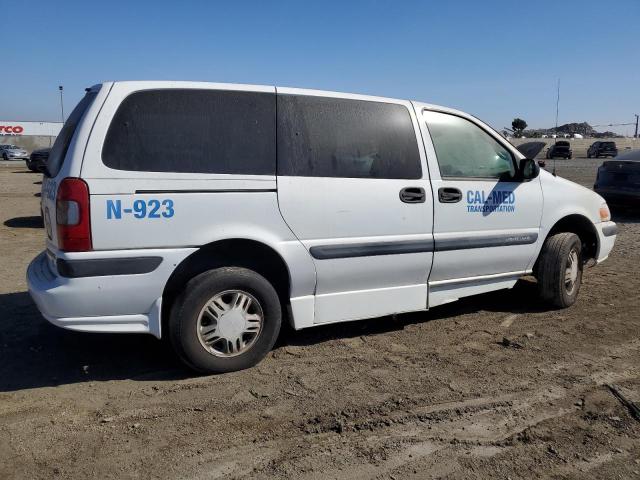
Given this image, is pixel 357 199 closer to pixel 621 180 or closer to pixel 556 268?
pixel 556 268

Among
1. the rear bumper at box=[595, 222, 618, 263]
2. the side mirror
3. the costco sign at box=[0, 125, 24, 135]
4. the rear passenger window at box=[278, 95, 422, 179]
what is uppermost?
the costco sign at box=[0, 125, 24, 135]

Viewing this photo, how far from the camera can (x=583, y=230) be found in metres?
5.90

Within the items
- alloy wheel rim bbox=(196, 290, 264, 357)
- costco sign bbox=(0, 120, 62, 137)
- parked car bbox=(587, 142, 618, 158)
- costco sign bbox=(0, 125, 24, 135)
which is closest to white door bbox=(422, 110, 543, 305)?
alloy wheel rim bbox=(196, 290, 264, 357)

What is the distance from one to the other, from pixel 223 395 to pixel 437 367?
1.56 meters

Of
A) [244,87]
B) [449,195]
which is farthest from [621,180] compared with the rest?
[244,87]

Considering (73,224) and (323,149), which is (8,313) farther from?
(323,149)

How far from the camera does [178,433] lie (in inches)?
125

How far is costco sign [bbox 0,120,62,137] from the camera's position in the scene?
196 feet

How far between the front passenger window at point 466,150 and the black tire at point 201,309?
6.04 ft

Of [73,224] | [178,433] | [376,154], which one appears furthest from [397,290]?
[73,224]

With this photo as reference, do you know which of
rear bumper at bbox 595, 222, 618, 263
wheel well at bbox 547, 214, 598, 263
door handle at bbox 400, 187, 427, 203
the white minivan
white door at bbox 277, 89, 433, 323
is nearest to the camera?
the white minivan

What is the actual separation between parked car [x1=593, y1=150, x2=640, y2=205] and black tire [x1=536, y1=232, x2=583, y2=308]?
741 cm

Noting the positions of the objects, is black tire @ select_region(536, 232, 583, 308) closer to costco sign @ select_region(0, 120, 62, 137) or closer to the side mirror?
the side mirror

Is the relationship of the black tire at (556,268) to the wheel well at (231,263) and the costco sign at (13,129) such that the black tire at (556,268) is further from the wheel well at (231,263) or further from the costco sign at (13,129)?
the costco sign at (13,129)
